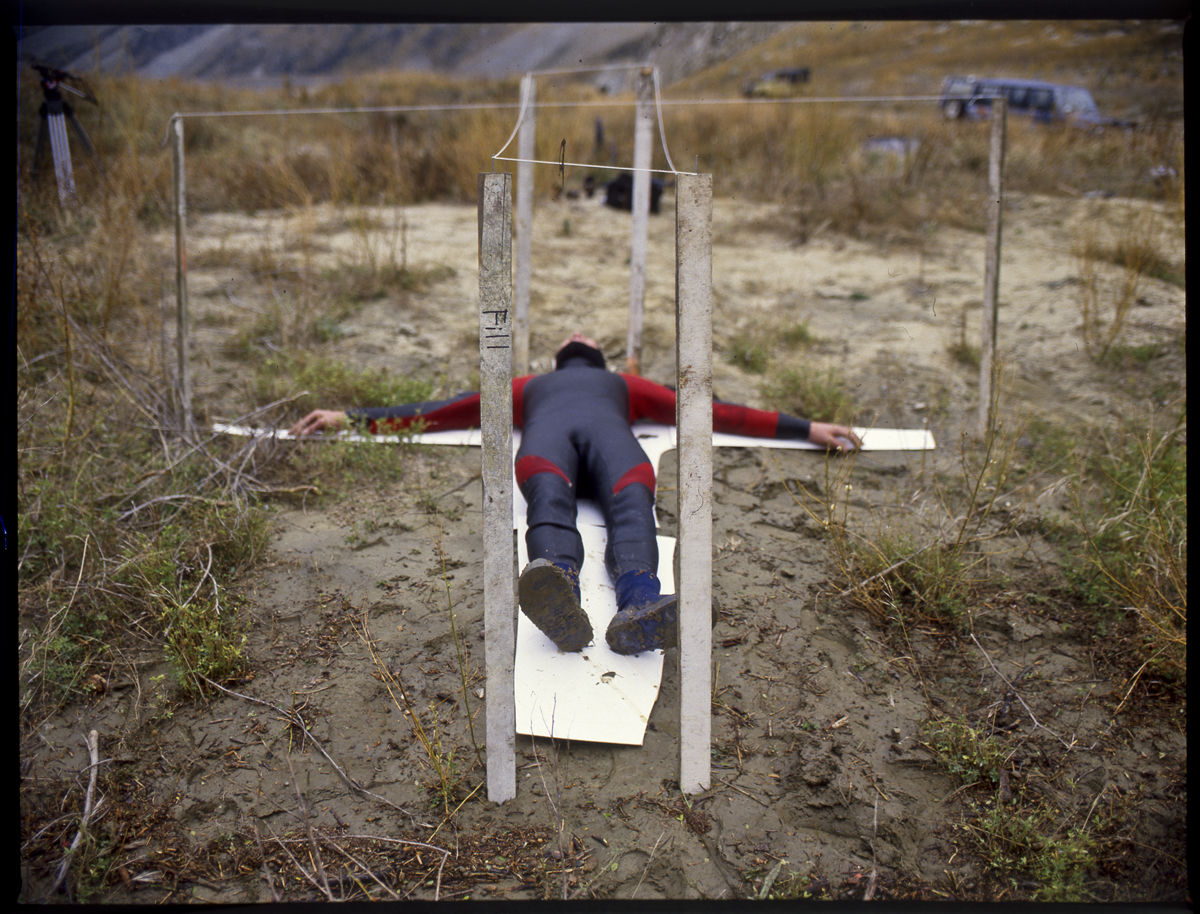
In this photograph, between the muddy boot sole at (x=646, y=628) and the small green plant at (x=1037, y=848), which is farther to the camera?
the muddy boot sole at (x=646, y=628)

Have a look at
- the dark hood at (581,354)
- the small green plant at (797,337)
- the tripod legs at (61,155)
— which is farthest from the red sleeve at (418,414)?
the tripod legs at (61,155)

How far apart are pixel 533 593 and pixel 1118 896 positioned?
1512mm

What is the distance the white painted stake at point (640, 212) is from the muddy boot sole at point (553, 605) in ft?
7.06

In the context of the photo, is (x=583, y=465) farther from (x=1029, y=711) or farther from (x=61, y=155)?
(x=61, y=155)

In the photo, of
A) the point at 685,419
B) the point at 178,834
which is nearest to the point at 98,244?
the point at 178,834

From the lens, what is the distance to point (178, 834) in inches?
67.2

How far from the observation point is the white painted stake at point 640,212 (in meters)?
3.77

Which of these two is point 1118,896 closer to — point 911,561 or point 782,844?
point 782,844

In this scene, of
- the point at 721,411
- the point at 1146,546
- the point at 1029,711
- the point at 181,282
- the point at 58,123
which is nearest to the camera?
the point at 1029,711

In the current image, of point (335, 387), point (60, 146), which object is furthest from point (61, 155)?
point (335, 387)

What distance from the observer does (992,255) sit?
332cm

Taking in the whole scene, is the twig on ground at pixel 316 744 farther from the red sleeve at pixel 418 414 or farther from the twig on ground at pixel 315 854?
the red sleeve at pixel 418 414

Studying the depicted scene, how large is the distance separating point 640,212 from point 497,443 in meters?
2.77

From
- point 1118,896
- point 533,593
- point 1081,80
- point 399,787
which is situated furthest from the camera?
point 1081,80
